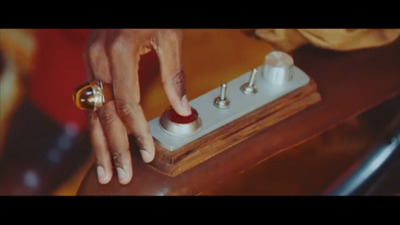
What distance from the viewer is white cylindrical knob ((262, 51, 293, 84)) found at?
119 cm

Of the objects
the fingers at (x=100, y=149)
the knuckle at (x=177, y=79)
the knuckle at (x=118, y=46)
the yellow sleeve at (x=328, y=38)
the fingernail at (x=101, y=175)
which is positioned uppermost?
the knuckle at (x=118, y=46)

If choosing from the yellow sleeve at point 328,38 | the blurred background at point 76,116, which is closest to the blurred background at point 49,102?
the blurred background at point 76,116

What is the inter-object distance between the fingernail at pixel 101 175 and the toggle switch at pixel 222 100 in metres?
0.22

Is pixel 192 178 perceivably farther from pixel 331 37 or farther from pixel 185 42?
pixel 331 37

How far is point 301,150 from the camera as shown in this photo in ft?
3.98

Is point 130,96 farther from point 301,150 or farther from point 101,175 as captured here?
point 301,150

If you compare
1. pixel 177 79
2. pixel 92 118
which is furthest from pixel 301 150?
pixel 92 118

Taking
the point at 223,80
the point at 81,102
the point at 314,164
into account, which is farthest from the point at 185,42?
the point at 314,164

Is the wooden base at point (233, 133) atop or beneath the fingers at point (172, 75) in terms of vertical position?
beneath

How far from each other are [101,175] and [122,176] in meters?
0.04

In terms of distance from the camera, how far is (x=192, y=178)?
1.14 m

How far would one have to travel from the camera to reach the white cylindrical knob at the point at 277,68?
119cm

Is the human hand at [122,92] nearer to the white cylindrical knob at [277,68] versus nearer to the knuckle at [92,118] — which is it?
the knuckle at [92,118]
